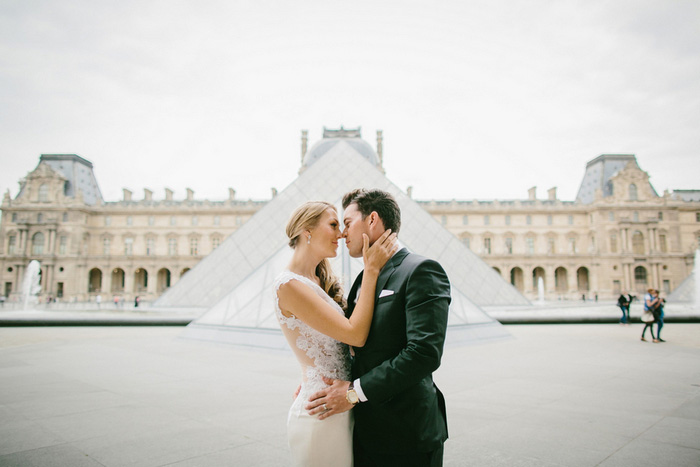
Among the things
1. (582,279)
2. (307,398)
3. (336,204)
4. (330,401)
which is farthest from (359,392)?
(582,279)

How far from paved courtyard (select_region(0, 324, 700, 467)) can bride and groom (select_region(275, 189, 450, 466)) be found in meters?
1.14

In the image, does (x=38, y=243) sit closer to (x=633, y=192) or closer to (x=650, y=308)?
(x=650, y=308)

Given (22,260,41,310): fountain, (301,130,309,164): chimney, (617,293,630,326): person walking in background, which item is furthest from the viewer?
(301,130,309,164): chimney

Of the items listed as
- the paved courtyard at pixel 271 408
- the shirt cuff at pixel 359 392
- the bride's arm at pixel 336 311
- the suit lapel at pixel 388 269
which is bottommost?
the paved courtyard at pixel 271 408

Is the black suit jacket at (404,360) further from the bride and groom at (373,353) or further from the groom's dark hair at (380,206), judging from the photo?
the groom's dark hair at (380,206)

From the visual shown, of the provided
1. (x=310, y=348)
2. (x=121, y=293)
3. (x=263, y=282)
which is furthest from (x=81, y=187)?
(x=310, y=348)

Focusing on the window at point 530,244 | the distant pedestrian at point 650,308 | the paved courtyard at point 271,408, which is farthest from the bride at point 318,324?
the window at point 530,244

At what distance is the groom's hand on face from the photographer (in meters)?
1.31

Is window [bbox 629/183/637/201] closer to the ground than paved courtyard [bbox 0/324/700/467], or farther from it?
farther from it

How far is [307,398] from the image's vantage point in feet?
4.61

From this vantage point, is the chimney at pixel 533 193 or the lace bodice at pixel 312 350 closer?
the lace bodice at pixel 312 350

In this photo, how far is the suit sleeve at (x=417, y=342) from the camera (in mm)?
1221

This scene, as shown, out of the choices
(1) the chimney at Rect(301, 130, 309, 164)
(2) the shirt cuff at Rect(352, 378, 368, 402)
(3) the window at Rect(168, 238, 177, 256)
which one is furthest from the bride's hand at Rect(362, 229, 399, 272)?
(1) the chimney at Rect(301, 130, 309, 164)

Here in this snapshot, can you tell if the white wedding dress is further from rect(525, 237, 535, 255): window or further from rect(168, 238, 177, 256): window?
rect(525, 237, 535, 255): window
